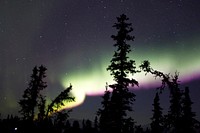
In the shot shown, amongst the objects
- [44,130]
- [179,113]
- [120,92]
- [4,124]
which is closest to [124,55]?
[120,92]

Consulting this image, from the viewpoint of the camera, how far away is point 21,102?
46.3m

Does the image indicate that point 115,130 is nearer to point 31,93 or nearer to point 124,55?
point 124,55

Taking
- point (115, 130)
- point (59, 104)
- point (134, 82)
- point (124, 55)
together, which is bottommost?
point (115, 130)

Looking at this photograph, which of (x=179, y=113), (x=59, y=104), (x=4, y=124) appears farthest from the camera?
(x=4, y=124)

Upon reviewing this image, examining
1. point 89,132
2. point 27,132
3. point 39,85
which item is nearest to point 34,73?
point 39,85

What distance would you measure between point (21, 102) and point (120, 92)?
2455cm

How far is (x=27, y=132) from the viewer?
26922mm

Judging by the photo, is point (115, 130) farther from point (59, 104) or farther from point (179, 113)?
point (179, 113)

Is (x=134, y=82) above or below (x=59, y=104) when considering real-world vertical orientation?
above

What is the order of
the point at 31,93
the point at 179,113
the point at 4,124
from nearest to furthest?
1. the point at 179,113
2. the point at 31,93
3. the point at 4,124

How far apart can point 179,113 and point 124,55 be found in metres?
Answer: 13.3

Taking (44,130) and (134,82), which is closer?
(44,130)

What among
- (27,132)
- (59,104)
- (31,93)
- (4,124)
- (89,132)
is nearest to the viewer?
(59,104)

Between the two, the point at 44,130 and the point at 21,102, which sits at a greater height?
the point at 21,102
